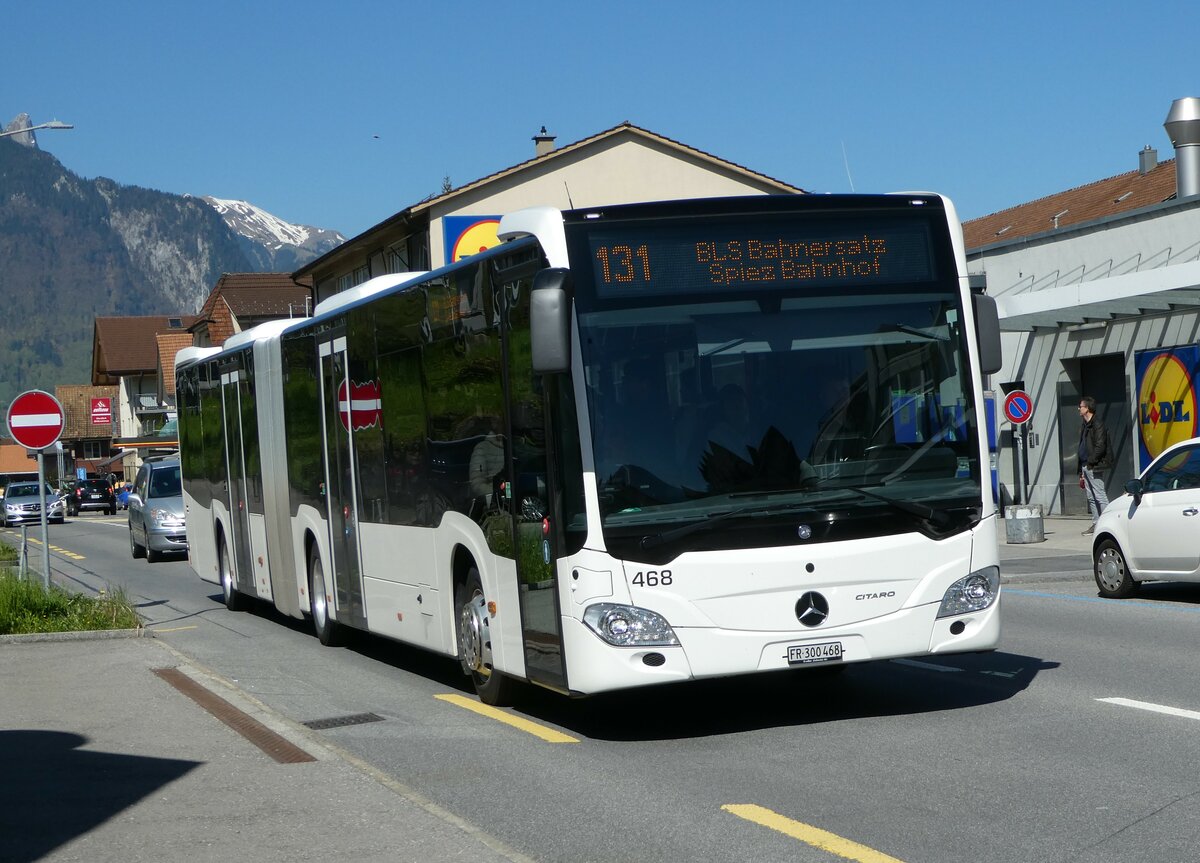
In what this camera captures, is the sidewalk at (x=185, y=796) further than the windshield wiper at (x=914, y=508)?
No

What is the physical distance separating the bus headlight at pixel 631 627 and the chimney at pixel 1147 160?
1396 inches

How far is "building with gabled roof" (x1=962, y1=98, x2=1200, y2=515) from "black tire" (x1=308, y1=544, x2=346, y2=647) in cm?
1342

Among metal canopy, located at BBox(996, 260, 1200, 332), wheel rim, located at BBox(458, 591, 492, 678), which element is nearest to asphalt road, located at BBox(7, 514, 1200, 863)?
wheel rim, located at BBox(458, 591, 492, 678)

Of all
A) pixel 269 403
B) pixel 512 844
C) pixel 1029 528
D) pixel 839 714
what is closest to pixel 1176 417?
pixel 1029 528

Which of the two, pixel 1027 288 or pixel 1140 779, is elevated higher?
pixel 1027 288

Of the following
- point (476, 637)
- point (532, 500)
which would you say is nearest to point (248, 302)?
point (476, 637)

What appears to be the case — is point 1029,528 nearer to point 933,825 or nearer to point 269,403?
point 269,403

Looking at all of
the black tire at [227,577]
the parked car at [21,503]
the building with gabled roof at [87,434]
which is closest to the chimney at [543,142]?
the parked car at [21,503]

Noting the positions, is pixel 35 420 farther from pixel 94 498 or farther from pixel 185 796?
pixel 94 498

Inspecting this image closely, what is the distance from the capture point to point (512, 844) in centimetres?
679

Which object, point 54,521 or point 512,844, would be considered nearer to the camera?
point 512,844

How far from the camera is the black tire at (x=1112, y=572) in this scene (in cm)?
1630

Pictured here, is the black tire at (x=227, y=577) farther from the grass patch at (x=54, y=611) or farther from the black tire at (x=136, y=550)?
the black tire at (x=136, y=550)

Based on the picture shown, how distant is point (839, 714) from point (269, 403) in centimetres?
865
